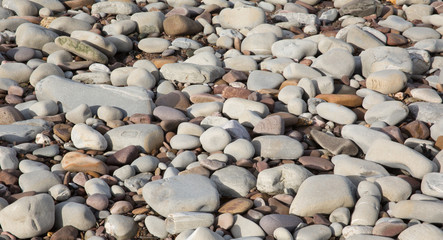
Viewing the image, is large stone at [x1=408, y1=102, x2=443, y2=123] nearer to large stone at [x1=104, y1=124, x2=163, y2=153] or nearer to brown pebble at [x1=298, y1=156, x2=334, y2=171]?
brown pebble at [x1=298, y1=156, x2=334, y2=171]

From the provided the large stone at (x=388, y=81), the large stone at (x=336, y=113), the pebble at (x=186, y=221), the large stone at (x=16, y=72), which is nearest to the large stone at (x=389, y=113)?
the large stone at (x=336, y=113)

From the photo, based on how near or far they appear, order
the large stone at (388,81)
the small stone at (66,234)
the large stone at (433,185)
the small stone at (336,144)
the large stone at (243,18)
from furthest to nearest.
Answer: the large stone at (243,18) < the large stone at (388,81) < the small stone at (336,144) < the large stone at (433,185) < the small stone at (66,234)

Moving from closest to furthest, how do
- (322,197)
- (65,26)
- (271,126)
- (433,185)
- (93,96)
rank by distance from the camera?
(322,197) → (433,185) → (271,126) → (93,96) → (65,26)

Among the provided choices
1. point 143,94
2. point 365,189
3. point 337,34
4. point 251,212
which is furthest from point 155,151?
point 337,34

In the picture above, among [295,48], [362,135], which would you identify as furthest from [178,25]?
[362,135]

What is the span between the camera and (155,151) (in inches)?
123

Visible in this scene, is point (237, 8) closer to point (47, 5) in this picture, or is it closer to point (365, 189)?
point (47, 5)

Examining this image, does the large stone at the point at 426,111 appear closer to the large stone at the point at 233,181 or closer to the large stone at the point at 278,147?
the large stone at the point at 278,147

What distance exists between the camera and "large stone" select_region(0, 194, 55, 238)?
2350 millimetres

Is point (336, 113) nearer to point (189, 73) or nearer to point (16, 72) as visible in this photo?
point (189, 73)

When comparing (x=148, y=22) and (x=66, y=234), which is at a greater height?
(x=148, y=22)

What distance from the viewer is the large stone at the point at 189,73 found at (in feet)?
13.0

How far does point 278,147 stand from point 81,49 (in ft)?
6.80

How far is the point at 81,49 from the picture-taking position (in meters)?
4.21
